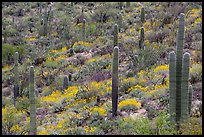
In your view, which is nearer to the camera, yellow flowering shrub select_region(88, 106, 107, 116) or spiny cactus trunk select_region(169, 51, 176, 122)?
spiny cactus trunk select_region(169, 51, 176, 122)

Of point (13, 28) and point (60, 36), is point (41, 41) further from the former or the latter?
point (13, 28)

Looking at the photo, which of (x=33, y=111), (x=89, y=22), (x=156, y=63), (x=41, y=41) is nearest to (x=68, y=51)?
(x=41, y=41)

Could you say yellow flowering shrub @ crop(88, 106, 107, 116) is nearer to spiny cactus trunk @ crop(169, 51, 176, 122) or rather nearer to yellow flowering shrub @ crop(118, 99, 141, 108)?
yellow flowering shrub @ crop(118, 99, 141, 108)

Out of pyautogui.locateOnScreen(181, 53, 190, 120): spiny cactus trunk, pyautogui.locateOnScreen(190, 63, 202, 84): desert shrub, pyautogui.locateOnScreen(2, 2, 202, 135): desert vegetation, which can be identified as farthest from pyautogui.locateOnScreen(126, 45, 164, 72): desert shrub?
pyautogui.locateOnScreen(181, 53, 190, 120): spiny cactus trunk

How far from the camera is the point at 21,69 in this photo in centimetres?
2059

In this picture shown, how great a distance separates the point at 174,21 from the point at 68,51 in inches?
263

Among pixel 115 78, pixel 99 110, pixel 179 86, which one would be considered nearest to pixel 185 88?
pixel 179 86

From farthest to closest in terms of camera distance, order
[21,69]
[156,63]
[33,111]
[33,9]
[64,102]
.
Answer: [33,9], [21,69], [156,63], [64,102], [33,111]

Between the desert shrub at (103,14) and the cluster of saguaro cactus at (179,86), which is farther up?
the desert shrub at (103,14)

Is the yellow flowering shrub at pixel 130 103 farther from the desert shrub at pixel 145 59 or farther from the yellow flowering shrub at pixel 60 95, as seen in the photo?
the desert shrub at pixel 145 59

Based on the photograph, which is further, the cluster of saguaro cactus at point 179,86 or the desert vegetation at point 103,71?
the desert vegetation at point 103,71

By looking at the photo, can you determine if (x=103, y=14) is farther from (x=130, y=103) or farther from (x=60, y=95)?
(x=130, y=103)

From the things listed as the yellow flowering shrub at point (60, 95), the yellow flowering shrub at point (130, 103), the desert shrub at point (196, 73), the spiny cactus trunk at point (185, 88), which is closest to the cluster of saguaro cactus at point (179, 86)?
the spiny cactus trunk at point (185, 88)

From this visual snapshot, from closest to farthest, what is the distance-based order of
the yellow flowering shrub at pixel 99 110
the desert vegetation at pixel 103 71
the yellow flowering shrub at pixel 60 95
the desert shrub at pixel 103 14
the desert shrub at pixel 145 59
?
1. the desert vegetation at pixel 103 71
2. the yellow flowering shrub at pixel 99 110
3. the yellow flowering shrub at pixel 60 95
4. the desert shrub at pixel 145 59
5. the desert shrub at pixel 103 14
